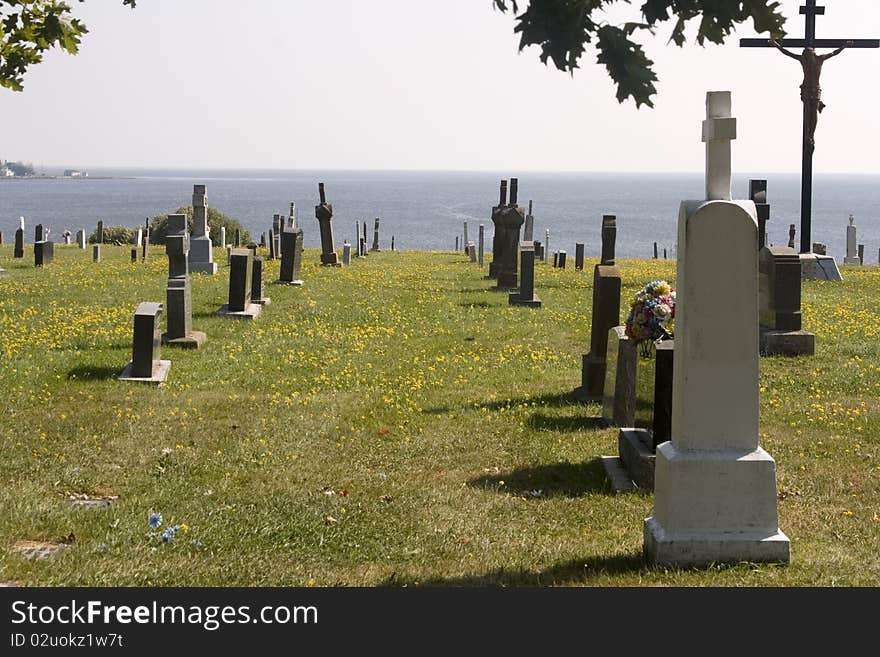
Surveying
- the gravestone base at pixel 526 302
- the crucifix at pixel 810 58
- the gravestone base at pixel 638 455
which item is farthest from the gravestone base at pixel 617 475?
→ the crucifix at pixel 810 58

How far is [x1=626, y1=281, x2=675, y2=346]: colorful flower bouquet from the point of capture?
1069cm

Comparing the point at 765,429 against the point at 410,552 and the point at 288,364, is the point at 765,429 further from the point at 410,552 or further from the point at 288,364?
the point at 288,364

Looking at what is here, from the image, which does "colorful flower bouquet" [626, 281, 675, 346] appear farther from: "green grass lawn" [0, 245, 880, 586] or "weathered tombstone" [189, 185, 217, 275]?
"weathered tombstone" [189, 185, 217, 275]

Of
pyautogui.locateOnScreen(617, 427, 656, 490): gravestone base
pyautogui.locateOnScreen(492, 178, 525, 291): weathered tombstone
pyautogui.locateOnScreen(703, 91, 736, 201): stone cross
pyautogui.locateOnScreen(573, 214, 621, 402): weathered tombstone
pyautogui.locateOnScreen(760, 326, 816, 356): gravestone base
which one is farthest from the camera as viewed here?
pyautogui.locateOnScreen(492, 178, 525, 291): weathered tombstone

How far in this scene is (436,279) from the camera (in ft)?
97.8

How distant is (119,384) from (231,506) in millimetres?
5660

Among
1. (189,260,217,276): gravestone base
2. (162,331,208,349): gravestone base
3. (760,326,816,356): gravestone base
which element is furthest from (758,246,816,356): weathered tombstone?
(189,260,217,276): gravestone base

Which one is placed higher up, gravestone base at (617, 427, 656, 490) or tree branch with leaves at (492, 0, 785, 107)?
tree branch with leaves at (492, 0, 785, 107)

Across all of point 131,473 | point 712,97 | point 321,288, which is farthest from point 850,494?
point 321,288

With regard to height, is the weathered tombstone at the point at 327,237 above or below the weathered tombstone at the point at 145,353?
above

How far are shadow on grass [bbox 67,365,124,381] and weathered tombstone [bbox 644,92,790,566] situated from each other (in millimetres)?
8736

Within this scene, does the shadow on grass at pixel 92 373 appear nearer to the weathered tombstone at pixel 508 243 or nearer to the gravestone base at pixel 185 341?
the gravestone base at pixel 185 341

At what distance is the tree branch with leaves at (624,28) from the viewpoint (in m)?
5.48

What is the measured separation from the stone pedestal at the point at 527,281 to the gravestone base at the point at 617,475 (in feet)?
41.8
